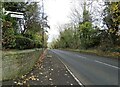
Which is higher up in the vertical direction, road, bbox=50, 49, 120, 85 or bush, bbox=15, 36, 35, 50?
bush, bbox=15, 36, 35, 50

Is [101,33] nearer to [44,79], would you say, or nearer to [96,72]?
[96,72]

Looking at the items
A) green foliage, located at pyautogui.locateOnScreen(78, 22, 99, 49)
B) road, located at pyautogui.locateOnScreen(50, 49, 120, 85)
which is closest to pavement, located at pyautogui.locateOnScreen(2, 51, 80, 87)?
road, located at pyautogui.locateOnScreen(50, 49, 120, 85)

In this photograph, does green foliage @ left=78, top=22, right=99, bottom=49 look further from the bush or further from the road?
the bush

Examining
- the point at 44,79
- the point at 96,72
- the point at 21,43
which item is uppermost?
the point at 21,43

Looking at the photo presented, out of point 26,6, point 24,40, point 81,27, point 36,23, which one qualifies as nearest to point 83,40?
point 81,27

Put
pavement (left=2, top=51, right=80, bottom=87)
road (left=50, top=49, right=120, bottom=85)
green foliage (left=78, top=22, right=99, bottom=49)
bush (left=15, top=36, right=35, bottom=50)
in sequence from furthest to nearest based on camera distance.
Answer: green foliage (left=78, top=22, right=99, bottom=49), bush (left=15, top=36, right=35, bottom=50), road (left=50, top=49, right=120, bottom=85), pavement (left=2, top=51, right=80, bottom=87)

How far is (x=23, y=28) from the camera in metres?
31.8

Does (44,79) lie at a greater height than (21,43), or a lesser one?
lesser

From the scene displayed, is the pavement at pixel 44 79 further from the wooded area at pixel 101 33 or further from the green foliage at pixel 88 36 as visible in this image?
the green foliage at pixel 88 36

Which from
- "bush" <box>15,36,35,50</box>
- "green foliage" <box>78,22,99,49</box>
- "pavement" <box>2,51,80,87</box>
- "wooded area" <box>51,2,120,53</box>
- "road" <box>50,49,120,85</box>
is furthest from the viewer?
"green foliage" <box>78,22,99,49</box>

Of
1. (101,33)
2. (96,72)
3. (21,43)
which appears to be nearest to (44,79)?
(96,72)

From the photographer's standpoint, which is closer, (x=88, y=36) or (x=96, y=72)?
(x=96, y=72)

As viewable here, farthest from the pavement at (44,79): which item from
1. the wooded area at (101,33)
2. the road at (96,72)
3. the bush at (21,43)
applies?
the wooded area at (101,33)

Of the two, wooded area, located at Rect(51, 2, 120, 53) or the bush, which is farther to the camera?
wooded area, located at Rect(51, 2, 120, 53)
